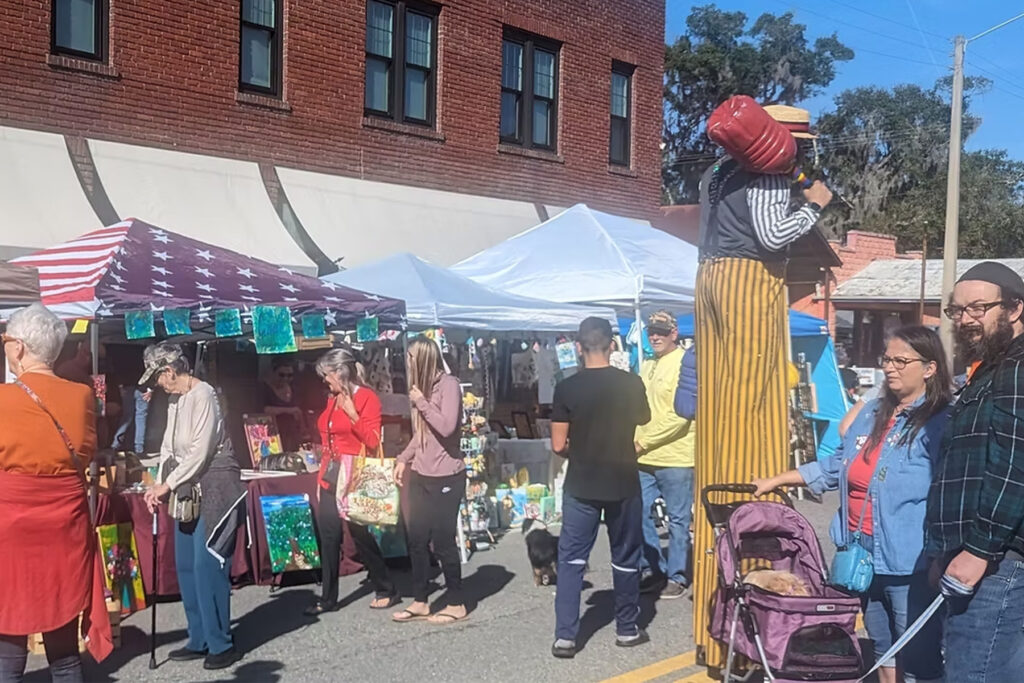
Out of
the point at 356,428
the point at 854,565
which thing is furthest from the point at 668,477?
the point at 854,565

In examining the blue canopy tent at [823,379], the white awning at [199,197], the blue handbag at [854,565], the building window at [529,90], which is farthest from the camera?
the building window at [529,90]

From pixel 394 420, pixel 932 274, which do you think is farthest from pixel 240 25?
pixel 932 274

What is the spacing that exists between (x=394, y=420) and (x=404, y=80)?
7091 mm

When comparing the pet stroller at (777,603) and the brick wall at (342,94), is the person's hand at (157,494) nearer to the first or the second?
the pet stroller at (777,603)

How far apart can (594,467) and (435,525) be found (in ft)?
4.54

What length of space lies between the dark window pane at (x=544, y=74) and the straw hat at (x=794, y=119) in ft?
39.9

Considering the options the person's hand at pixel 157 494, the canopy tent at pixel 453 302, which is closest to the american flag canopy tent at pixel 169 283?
the canopy tent at pixel 453 302

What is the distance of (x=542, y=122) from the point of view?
17.8 metres

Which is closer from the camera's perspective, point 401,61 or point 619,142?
point 401,61

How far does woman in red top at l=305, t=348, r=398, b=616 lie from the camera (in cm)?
744

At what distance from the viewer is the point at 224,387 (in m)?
11.5

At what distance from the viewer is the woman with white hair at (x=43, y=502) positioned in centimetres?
415

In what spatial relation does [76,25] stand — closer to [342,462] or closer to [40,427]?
[342,462]

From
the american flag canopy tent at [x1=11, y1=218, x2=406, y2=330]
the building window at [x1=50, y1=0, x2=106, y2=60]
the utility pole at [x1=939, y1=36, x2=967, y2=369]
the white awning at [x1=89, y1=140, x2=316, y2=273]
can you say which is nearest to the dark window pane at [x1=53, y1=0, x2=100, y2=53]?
the building window at [x1=50, y1=0, x2=106, y2=60]
